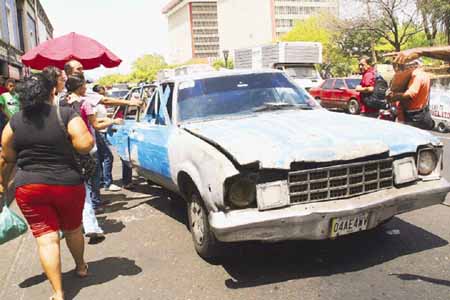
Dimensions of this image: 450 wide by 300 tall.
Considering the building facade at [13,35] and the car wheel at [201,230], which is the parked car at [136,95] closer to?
the car wheel at [201,230]

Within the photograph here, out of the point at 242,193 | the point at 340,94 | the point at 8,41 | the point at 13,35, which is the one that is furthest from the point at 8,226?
the point at 13,35

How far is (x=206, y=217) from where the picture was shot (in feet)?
13.0

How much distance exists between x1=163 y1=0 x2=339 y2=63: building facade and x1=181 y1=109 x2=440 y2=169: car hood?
3808 inches

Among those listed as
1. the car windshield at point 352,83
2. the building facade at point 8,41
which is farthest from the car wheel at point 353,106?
the building facade at point 8,41

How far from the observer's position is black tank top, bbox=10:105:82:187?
3410 millimetres

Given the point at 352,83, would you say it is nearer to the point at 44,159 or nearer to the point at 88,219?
the point at 88,219

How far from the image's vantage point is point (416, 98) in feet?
17.7

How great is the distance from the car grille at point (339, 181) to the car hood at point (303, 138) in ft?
0.37

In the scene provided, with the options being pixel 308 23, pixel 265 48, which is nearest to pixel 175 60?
pixel 308 23

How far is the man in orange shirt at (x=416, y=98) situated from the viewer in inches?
208

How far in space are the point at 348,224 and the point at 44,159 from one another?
232cm

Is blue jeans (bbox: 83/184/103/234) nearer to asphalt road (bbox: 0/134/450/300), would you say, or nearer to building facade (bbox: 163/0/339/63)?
asphalt road (bbox: 0/134/450/300)

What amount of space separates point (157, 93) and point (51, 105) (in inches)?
91.1

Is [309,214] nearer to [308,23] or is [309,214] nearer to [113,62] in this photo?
[113,62]
